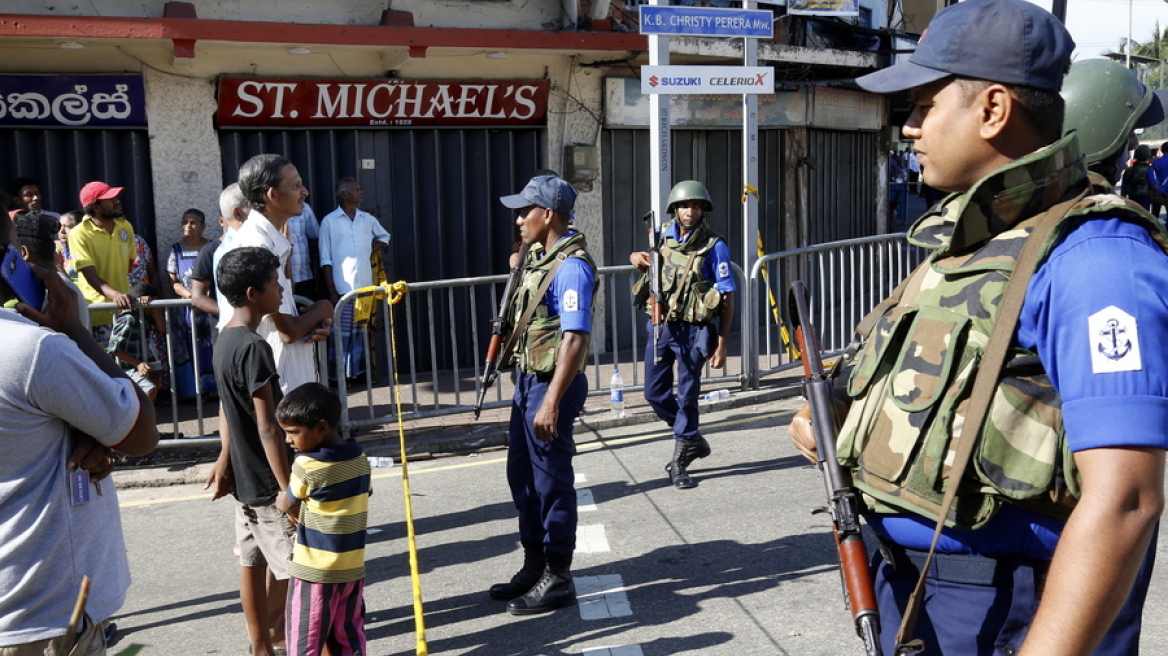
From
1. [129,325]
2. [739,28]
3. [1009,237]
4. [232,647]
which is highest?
[739,28]

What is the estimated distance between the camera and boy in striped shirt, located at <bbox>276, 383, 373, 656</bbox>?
3.92m

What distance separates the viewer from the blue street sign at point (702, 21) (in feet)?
28.8

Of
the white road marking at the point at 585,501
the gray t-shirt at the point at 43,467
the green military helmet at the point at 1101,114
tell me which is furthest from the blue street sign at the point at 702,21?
the gray t-shirt at the point at 43,467

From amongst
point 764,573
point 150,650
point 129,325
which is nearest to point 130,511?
point 129,325

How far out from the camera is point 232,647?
478 cm

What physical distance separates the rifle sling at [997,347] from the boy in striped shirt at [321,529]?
2565mm

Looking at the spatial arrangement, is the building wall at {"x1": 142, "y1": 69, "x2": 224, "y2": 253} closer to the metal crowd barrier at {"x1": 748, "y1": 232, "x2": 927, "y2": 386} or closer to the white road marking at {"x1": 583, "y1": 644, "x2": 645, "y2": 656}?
the metal crowd barrier at {"x1": 748, "y1": 232, "x2": 927, "y2": 386}

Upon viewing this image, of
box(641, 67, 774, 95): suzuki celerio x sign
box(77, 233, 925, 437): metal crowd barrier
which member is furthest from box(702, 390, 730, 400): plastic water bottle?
box(641, 67, 774, 95): suzuki celerio x sign

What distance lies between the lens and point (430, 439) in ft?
27.0

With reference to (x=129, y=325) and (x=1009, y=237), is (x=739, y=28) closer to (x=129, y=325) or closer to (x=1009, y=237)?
(x=129, y=325)

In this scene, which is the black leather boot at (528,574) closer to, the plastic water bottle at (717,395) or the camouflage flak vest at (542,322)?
the camouflage flak vest at (542,322)

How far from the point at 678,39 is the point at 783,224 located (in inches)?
142

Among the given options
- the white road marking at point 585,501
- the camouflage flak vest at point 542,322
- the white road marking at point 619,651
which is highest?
the camouflage flak vest at point 542,322

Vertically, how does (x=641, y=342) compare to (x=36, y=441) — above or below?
below
